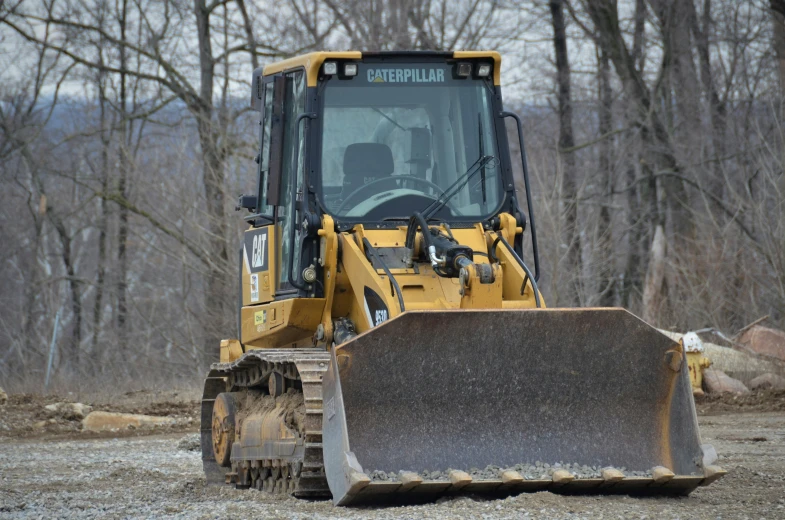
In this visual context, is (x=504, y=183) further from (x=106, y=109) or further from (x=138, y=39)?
(x=106, y=109)

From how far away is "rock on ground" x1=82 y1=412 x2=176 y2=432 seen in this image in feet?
47.3

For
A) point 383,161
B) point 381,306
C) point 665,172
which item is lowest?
point 381,306

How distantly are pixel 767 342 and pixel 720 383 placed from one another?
99cm

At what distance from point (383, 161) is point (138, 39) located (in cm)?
2089

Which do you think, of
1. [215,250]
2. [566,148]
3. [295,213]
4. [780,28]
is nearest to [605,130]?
[566,148]

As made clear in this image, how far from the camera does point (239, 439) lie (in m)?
8.15

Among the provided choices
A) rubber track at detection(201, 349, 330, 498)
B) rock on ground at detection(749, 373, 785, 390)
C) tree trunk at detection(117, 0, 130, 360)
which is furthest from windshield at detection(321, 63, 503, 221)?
tree trunk at detection(117, 0, 130, 360)

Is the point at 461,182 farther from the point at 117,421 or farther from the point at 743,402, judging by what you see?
the point at 117,421

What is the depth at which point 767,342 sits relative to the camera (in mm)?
15648

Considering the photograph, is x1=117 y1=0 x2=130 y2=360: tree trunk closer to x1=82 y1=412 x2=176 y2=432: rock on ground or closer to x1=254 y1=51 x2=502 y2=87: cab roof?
x1=82 y1=412 x2=176 y2=432: rock on ground

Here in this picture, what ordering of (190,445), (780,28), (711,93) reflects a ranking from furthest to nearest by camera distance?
(711,93), (780,28), (190,445)

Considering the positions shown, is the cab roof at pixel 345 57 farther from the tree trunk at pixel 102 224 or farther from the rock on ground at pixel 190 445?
the tree trunk at pixel 102 224

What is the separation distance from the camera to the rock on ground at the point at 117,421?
14422mm

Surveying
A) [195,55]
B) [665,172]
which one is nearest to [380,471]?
[665,172]
